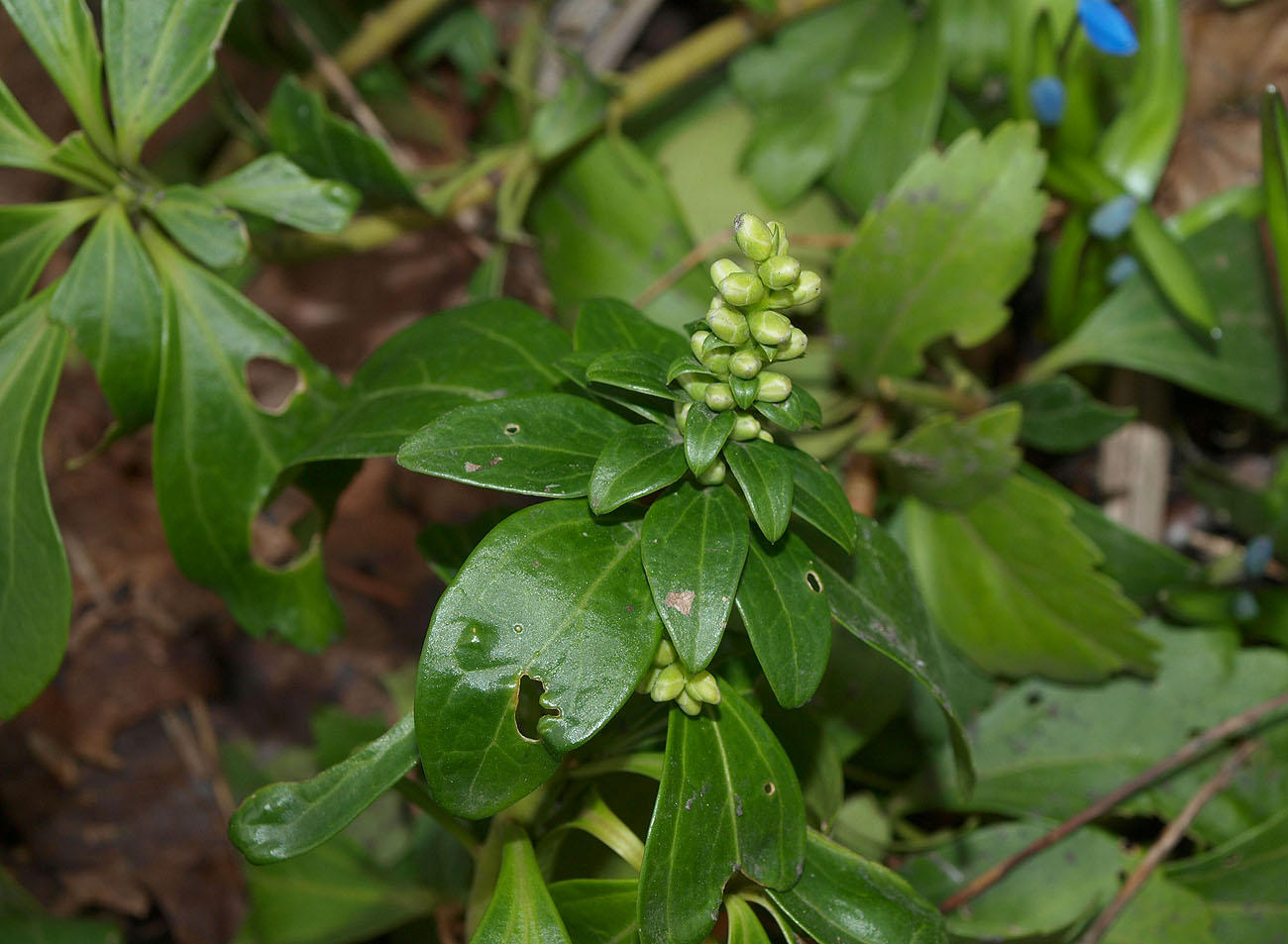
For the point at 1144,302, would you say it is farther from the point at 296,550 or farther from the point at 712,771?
the point at 296,550

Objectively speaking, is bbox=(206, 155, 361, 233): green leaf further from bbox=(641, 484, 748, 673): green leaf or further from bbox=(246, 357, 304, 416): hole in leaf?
bbox=(246, 357, 304, 416): hole in leaf

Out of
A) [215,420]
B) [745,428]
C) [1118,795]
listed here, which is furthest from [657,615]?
[1118,795]

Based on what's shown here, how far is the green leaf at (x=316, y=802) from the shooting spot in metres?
0.81

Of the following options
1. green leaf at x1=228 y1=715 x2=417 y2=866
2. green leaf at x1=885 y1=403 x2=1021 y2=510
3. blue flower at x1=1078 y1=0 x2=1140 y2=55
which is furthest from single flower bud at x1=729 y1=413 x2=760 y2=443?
blue flower at x1=1078 y1=0 x2=1140 y2=55

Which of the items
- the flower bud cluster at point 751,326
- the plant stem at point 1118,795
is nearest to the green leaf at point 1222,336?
the plant stem at point 1118,795

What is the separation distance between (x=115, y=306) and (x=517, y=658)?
652mm

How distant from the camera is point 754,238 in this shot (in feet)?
2.34

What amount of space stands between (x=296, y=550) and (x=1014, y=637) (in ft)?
4.13

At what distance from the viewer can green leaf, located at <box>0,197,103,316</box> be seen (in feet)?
3.54

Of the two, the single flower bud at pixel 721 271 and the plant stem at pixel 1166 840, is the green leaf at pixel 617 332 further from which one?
the plant stem at pixel 1166 840

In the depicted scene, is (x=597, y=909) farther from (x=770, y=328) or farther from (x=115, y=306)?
(x=115, y=306)

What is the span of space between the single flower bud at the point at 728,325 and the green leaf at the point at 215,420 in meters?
0.57

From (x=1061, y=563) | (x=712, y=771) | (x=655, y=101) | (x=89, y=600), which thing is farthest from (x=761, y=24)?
(x=89, y=600)

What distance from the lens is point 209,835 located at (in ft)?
5.90
